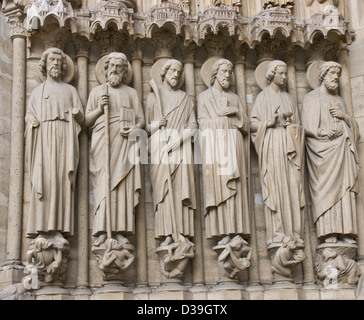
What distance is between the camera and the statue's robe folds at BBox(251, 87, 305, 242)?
27.2 ft

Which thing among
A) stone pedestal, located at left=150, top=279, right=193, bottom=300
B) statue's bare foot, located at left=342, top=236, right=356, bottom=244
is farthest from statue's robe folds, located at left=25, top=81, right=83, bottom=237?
statue's bare foot, located at left=342, top=236, right=356, bottom=244

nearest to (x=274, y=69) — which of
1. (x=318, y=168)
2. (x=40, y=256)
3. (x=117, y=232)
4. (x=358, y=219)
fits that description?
(x=318, y=168)

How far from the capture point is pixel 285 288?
26.7ft

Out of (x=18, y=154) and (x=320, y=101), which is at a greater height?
(x=320, y=101)

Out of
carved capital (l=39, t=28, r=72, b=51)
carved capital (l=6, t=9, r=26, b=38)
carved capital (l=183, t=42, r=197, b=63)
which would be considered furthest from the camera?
carved capital (l=183, t=42, r=197, b=63)

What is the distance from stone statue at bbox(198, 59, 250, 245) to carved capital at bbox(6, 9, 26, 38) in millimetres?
2154

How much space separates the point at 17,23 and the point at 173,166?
7.97 feet

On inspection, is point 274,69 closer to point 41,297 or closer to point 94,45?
point 94,45

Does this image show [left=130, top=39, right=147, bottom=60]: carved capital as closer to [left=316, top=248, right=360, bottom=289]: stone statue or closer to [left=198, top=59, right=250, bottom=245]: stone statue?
[left=198, top=59, right=250, bottom=245]: stone statue

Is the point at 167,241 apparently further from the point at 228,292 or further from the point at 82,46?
the point at 82,46

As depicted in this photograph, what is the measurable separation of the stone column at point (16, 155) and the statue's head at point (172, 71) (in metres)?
1.58

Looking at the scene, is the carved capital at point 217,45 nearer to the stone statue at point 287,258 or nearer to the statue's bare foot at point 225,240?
the statue's bare foot at point 225,240

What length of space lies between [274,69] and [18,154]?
9.88 feet

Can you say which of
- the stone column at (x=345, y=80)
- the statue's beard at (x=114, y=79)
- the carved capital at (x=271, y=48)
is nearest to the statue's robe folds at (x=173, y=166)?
the statue's beard at (x=114, y=79)
